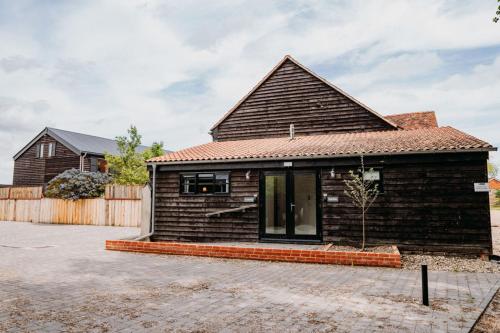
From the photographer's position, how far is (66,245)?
13.8m

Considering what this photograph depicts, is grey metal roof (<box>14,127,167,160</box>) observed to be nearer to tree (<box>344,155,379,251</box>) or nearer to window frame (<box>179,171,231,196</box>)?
window frame (<box>179,171,231,196</box>)

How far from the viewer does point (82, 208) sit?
2353 centimetres

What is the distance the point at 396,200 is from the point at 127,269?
8266 millimetres

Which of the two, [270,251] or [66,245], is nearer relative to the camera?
[270,251]

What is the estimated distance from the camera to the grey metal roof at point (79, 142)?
3309 cm

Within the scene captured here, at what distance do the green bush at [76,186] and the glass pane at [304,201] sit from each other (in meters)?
16.3

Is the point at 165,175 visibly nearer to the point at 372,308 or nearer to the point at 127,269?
the point at 127,269

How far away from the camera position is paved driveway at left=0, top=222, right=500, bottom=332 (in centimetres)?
519

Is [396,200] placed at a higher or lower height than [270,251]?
higher

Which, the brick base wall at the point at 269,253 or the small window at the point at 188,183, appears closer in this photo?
the brick base wall at the point at 269,253

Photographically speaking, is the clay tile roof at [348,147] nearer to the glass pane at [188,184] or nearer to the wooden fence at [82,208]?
the glass pane at [188,184]

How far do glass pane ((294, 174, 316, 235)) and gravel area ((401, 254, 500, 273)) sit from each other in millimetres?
3350

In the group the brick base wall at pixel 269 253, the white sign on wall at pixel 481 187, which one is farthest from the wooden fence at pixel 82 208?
the white sign on wall at pixel 481 187

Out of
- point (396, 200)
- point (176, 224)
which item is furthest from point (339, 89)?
point (176, 224)
